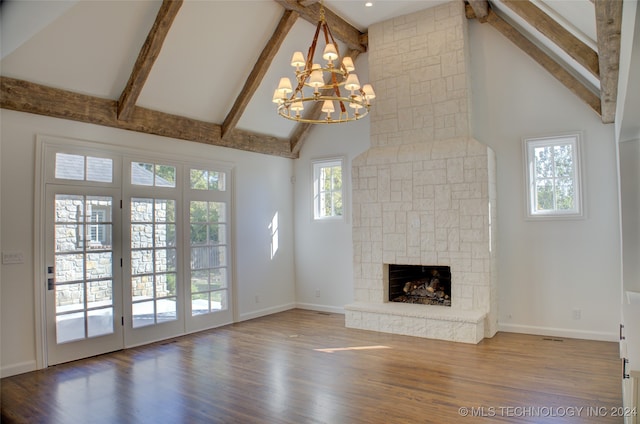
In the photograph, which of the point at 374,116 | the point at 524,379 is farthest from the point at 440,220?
the point at 524,379

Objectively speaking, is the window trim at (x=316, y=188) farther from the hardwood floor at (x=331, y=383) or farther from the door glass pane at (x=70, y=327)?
the door glass pane at (x=70, y=327)

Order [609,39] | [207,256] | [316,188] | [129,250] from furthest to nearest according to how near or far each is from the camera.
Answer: [316,188] → [207,256] → [129,250] → [609,39]

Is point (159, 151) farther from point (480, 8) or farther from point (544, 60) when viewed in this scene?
point (544, 60)

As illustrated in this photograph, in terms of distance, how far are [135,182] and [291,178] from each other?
3.03 metres

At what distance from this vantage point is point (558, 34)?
4574mm

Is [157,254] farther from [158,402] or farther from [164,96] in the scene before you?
[158,402]

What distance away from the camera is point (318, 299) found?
300 inches

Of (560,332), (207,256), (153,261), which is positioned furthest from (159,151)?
(560,332)

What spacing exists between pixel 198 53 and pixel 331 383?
4.19 m

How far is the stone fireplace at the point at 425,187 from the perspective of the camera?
5.62 metres

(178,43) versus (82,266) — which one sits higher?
(178,43)

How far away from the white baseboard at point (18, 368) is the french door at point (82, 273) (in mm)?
172

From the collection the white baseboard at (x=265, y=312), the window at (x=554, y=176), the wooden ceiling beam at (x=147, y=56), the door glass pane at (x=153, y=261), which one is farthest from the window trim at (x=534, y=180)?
the door glass pane at (x=153, y=261)

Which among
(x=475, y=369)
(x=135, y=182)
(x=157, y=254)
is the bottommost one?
(x=475, y=369)
